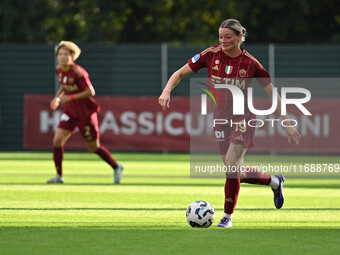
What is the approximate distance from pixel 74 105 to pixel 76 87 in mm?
323

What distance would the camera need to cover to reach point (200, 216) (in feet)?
29.3

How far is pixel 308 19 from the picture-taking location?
34.7 metres

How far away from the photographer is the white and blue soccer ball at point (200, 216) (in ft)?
29.3

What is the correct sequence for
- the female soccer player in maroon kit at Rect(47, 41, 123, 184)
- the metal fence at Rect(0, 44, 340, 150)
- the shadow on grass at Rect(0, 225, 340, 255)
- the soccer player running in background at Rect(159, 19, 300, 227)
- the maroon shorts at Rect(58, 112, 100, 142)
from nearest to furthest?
the shadow on grass at Rect(0, 225, 340, 255) → the soccer player running in background at Rect(159, 19, 300, 227) → the female soccer player in maroon kit at Rect(47, 41, 123, 184) → the maroon shorts at Rect(58, 112, 100, 142) → the metal fence at Rect(0, 44, 340, 150)

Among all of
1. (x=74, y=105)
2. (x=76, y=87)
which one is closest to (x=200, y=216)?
(x=76, y=87)

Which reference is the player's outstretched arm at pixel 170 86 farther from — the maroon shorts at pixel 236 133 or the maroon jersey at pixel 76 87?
the maroon jersey at pixel 76 87

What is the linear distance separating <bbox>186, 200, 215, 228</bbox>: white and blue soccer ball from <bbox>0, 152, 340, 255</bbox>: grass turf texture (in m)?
0.12

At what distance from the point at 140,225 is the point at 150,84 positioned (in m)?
16.0

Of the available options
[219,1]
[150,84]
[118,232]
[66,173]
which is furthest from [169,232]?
[219,1]

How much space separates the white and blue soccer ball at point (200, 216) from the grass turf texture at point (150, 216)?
4.8 inches

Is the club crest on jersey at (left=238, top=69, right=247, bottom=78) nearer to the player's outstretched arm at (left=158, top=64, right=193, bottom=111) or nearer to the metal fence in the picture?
the player's outstretched arm at (left=158, top=64, right=193, bottom=111)

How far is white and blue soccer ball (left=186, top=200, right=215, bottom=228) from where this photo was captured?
8945mm

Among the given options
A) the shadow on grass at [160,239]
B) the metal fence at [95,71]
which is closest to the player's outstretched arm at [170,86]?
the shadow on grass at [160,239]

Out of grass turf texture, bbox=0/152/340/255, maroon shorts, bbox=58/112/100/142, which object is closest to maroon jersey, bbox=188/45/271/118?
grass turf texture, bbox=0/152/340/255
